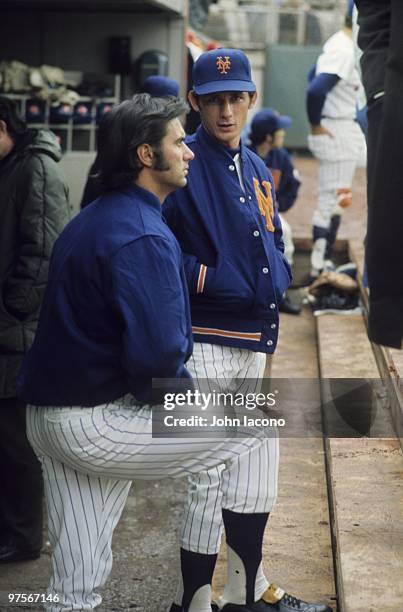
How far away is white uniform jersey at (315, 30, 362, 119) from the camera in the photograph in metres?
7.28

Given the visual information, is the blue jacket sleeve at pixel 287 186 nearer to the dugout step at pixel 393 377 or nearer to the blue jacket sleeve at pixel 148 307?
the dugout step at pixel 393 377

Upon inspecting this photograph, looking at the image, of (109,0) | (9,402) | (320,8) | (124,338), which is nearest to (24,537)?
(9,402)

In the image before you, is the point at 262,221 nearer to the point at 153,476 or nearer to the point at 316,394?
the point at 153,476

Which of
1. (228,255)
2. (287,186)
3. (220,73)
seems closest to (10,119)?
(220,73)

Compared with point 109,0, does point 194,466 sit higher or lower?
lower

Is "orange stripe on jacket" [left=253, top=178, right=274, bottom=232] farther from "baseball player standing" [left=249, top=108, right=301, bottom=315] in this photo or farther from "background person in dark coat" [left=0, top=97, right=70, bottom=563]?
"baseball player standing" [left=249, top=108, right=301, bottom=315]

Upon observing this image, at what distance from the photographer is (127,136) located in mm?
2961

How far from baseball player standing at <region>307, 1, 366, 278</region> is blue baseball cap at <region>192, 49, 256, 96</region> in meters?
3.74

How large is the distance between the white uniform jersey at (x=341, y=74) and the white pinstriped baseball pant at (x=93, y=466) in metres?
4.58

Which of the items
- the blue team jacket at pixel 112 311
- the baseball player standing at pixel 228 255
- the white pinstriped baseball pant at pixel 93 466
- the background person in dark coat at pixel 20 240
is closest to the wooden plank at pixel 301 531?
the baseball player standing at pixel 228 255

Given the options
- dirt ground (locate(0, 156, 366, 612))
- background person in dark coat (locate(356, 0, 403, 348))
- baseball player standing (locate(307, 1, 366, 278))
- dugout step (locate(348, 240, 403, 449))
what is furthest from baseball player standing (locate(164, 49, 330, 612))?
baseball player standing (locate(307, 1, 366, 278))

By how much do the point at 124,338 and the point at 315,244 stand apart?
5178mm

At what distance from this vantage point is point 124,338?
2.81 m

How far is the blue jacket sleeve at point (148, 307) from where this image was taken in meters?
2.80
